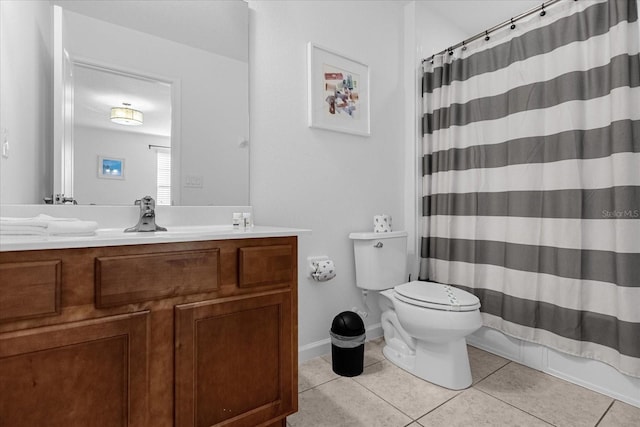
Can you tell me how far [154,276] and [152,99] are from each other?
0.97m

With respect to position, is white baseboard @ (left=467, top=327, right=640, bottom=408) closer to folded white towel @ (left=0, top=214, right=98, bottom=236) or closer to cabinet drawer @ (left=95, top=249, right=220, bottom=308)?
cabinet drawer @ (left=95, top=249, right=220, bottom=308)

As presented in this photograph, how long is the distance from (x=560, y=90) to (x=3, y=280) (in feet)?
7.92

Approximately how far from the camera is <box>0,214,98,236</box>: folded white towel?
92cm

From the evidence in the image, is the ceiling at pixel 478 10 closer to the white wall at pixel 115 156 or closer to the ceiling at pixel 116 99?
the ceiling at pixel 116 99

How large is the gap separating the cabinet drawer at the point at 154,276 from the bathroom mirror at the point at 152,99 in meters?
0.64

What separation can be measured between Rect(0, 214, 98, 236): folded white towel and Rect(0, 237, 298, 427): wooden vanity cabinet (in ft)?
0.60

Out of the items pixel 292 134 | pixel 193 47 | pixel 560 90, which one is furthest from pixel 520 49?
pixel 193 47

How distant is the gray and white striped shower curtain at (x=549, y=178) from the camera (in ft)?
5.00

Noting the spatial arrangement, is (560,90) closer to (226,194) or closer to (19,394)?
(226,194)

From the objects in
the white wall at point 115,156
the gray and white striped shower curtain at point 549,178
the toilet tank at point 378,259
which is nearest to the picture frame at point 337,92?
the gray and white striped shower curtain at point 549,178

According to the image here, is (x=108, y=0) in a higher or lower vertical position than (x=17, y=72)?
higher

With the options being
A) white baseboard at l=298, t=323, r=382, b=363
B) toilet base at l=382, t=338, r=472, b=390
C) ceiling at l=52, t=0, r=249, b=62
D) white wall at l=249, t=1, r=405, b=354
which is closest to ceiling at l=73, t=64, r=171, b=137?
ceiling at l=52, t=0, r=249, b=62

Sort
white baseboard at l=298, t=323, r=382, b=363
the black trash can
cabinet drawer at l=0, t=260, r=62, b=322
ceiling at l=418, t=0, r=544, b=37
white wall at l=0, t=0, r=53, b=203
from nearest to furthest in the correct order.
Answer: cabinet drawer at l=0, t=260, r=62, b=322, white wall at l=0, t=0, r=53, b=203, the black trash can, white baseboard at l=298, t=323, r=382, b=363, ceiling at l=418, t=0, r=544, b=37

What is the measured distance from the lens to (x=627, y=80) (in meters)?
1.51
